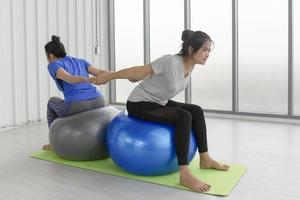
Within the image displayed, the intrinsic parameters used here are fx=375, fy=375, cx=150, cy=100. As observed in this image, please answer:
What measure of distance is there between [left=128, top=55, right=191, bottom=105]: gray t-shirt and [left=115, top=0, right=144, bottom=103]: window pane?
321cm

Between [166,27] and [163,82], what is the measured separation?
3148 millimetres

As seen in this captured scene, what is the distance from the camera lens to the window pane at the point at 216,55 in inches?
198

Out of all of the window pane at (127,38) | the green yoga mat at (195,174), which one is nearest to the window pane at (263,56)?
the window pane at (127,38)

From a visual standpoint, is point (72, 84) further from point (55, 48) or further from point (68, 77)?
point (55, 48)

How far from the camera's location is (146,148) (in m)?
2.47

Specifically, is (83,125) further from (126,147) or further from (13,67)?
(13,67)

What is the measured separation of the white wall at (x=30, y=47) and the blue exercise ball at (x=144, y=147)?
225 cm

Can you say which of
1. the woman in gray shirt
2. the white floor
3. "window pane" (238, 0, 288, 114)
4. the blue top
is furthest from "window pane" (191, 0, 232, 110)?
the woman in gray shirt

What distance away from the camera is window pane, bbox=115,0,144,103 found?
5820 millimetres

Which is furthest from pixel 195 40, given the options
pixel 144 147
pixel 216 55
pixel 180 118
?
pixel 216 55

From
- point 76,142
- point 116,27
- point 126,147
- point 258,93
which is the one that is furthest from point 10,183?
point 116,27

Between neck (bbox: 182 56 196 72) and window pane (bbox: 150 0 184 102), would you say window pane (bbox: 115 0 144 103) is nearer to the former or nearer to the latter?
window pane (bbox: 150 0 184 102)

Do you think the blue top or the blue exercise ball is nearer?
the blue exercise ball

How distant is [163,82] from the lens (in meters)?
2.56
